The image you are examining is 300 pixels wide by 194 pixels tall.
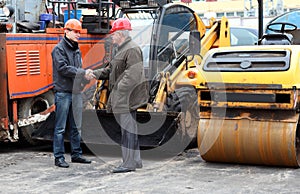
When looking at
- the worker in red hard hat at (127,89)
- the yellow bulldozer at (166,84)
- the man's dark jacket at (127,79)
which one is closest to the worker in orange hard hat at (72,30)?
the worker in red hard hat at (127,89)

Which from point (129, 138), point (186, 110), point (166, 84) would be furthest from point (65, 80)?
point (186, 110)

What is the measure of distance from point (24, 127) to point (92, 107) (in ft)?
3.42

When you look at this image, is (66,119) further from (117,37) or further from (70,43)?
(117,37)

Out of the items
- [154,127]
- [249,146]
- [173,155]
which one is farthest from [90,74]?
[249,146]

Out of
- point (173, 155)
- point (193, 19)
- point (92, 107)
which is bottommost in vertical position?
point (173, 155)

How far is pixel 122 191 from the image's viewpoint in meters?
6.48

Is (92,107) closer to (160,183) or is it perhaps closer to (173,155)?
(173,155)

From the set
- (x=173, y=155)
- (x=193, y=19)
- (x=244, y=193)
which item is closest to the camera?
(x=244, y=193)

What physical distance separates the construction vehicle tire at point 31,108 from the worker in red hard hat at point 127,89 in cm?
178

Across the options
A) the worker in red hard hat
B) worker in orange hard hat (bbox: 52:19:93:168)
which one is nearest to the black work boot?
worker in orange hard hat (bbox: 52:19:93:168)

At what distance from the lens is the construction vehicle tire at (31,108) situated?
880 centimetres

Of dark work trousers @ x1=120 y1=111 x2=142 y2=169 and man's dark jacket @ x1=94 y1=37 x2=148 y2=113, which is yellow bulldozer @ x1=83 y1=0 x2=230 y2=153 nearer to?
dark work trousers @ x1=120 y1=111 x2=142 y2=169

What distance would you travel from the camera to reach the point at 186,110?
871cm

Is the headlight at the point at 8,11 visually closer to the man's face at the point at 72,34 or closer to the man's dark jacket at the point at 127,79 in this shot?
the man's face at the point at 72,34
